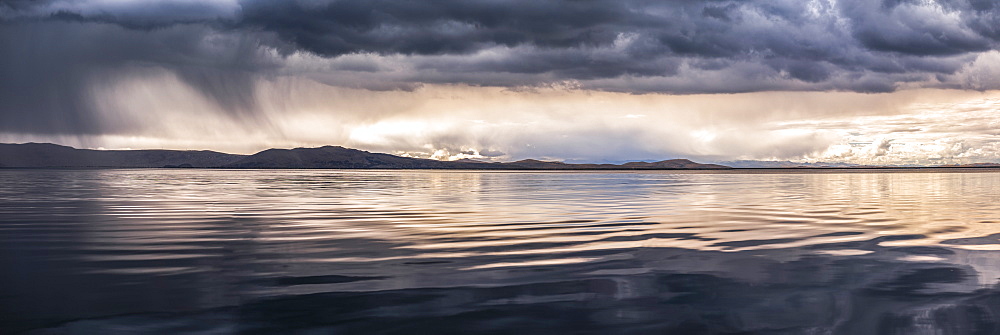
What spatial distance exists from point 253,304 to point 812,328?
26.4 ft

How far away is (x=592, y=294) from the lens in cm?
1178

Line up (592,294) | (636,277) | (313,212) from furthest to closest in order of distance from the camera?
1. (313,212)
2. (636,277)
3. (592,294)

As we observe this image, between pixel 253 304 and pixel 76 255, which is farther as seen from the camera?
pixel 76 255

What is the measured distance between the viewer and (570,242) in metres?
19.9

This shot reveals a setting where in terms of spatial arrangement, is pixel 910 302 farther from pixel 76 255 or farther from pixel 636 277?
pixel 76 255

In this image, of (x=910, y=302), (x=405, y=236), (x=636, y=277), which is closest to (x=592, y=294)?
(x=636, y=277)

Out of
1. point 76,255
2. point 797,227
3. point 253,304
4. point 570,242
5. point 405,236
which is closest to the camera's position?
point 253,304

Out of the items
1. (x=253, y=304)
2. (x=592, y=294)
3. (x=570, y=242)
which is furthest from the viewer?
(x=570, y=242)

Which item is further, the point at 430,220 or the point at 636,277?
the point at 430,220

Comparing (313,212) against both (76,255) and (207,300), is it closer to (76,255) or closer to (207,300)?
(76,255)

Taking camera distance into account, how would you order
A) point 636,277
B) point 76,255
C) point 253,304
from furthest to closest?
point 76,255
point 636,277
point 253,304

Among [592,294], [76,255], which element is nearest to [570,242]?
[592,294]

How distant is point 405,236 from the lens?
856 inches

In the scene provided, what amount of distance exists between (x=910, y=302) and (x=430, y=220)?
19.3m
